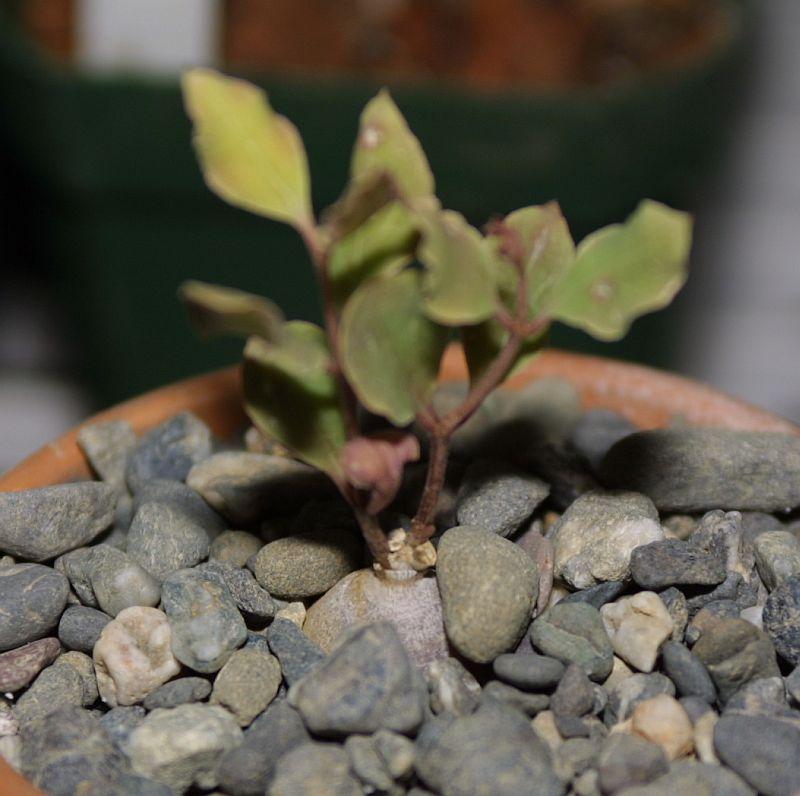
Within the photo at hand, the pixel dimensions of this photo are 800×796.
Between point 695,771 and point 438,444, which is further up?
point 438,444

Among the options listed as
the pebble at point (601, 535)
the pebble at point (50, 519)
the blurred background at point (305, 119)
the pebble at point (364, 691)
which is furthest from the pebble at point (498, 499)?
the blurred background at point (305, 119)

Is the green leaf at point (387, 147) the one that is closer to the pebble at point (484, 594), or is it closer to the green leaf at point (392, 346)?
the green leaf at point (392, 346)

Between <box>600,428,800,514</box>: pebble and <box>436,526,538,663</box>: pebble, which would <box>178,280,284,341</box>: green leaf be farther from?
<box>600,428,800,514</box>: pebble

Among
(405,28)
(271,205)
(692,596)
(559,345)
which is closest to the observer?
(271,205)

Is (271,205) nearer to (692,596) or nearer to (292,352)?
(292,352)

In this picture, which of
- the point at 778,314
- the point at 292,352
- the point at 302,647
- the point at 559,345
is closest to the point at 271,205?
the point at 292,352
